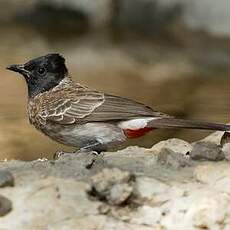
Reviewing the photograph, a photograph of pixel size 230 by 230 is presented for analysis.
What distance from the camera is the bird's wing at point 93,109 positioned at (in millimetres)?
4984

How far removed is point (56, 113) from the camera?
5078 mm

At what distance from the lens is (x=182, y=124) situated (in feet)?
15.9

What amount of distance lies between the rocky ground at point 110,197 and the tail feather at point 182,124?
497 mm

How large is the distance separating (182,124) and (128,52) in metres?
8.71

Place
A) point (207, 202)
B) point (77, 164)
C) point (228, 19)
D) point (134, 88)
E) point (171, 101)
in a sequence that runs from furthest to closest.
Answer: point (228, 19) → point (134, 88) → point (171, 101) → point (77, 164) → point (207, 202)

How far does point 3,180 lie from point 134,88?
6.54 m

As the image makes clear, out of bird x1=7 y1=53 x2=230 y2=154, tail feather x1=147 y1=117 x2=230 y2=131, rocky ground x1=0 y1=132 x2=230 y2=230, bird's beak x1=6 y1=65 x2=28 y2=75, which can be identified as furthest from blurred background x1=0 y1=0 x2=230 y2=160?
rocky ground x1=0 y1=132 x2=230 y2=230

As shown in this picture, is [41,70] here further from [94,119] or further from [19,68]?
[94,119]

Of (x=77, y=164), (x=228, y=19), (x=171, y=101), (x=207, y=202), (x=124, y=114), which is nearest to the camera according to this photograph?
(x=207, y=202)

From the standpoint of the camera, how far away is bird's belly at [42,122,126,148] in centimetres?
504

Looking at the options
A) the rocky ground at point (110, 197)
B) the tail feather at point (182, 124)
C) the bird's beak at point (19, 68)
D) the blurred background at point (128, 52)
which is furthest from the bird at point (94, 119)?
the blurred background at point (128, 52)

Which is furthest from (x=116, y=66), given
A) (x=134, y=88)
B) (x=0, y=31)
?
(x=0, y=31)

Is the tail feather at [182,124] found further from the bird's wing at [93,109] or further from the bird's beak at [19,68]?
the bird's beak at [19,68]

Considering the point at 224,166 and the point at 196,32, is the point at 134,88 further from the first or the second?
the point at 224,166
